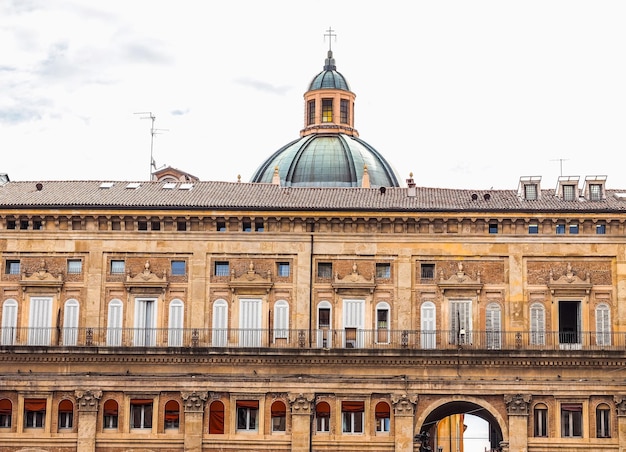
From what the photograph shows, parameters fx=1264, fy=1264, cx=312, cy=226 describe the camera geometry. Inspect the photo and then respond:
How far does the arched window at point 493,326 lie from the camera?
56375mm

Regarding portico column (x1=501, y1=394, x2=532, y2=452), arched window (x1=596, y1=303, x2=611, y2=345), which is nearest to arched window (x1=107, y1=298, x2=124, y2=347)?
portico column (x1=501, y1=394, x2=532, y2=452)

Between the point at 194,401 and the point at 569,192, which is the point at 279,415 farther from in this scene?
the point at 569,192

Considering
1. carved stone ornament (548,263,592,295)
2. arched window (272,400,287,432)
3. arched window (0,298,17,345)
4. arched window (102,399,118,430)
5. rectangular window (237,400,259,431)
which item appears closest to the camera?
arched window (272,400,287,432)

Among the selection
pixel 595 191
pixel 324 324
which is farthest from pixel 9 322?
pixel 595 191

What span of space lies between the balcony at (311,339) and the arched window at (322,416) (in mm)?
2642

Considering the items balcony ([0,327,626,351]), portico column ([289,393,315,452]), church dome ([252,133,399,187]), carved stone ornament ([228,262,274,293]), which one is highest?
church dome ([252,133,399,187])

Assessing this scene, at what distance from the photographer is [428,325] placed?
56.8 metres

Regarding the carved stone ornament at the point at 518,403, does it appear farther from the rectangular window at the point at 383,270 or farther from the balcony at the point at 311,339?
the rectangular window at the point at 383,270

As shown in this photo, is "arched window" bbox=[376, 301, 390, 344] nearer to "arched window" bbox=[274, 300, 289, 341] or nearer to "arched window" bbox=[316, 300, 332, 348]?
"arched window" bbox=[316, 300, 332, 348]

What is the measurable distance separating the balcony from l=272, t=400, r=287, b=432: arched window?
2.56 meters

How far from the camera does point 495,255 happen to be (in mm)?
57062

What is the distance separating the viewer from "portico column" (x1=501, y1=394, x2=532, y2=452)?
55000mm

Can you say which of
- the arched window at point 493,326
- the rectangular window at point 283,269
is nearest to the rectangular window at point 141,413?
the rectangular window at point 283,269

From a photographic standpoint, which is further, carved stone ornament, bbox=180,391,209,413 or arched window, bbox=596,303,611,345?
arched window, bbox=596,303,611,345
